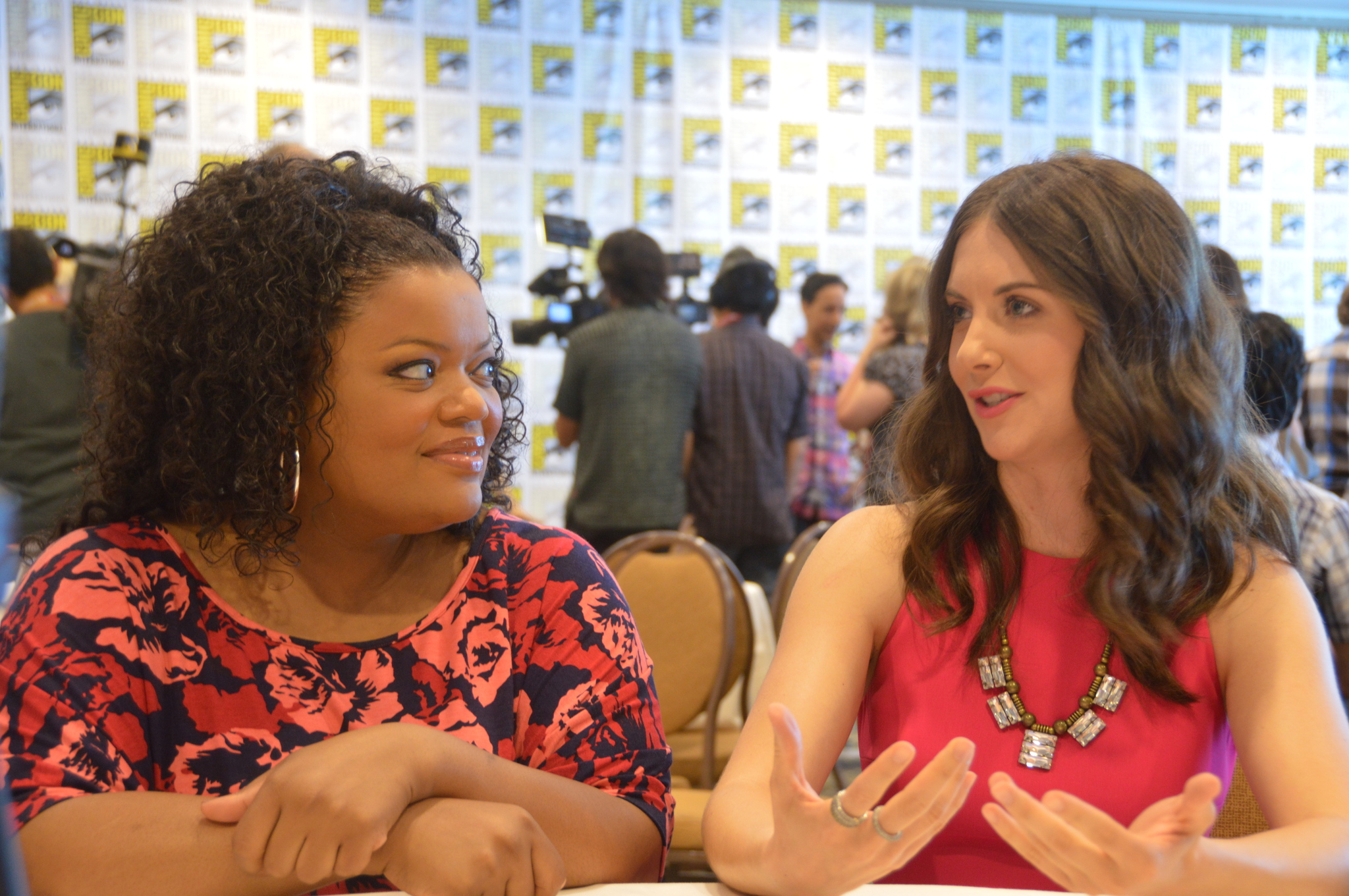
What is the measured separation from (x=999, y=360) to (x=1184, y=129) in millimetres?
6132

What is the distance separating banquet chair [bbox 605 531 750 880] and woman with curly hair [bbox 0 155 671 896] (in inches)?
46.8

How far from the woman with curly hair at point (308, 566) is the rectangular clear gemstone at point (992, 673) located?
0.38m

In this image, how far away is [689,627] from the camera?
2.45m

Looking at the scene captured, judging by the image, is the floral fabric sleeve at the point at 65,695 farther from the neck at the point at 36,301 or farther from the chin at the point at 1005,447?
the neck at the point at 36,301

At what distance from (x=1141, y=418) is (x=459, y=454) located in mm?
748

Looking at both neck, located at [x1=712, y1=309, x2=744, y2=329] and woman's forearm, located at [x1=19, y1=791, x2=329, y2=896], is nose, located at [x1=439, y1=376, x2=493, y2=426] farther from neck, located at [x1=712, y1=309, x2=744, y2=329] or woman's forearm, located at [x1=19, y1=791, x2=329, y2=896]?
neck, located at [x1=712, y1=309, x2=744, y2=329]

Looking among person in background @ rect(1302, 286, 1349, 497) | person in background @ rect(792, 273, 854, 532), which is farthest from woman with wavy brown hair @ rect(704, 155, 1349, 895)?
person in background @ rect(792, 273, 854, 532)

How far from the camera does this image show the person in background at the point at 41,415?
299 centimetres

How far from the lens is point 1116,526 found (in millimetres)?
1233

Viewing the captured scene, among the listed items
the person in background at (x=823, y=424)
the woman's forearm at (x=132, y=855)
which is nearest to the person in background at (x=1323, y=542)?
the woman's forearm at (x=132, y=855)

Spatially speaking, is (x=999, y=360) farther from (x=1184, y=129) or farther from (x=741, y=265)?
(x=1184, y=129)

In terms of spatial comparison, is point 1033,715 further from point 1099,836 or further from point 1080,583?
point 1099,836

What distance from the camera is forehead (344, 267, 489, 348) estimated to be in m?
1.15

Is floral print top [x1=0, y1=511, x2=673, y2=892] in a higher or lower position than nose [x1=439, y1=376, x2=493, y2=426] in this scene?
lower
